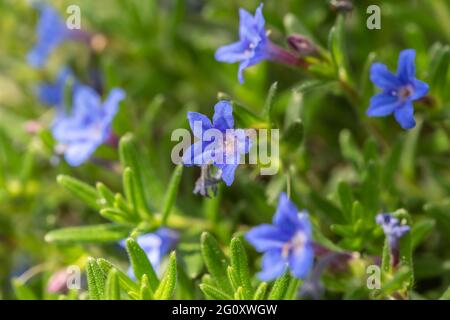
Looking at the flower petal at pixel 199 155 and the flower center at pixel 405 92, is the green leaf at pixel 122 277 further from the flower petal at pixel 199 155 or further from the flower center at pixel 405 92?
the flower center at pixel 405 92

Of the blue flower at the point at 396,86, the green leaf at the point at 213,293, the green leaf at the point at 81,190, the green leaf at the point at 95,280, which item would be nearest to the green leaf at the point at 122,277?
the green leaf at the point at 95,280

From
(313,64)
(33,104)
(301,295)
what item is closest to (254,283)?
(301,295)

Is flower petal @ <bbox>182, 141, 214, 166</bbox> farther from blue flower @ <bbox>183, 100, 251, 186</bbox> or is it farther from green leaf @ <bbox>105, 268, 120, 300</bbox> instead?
green leaf @ <bbox>105, 268, 120, 300</bbox>

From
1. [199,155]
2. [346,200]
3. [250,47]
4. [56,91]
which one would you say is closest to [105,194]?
[199,155]

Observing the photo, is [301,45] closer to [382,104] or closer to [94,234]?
[382,104]

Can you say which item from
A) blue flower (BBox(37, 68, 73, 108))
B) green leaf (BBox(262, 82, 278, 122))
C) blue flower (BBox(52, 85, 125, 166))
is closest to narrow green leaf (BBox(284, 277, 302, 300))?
green leaf (BBox(262, 82, 278, 122))
